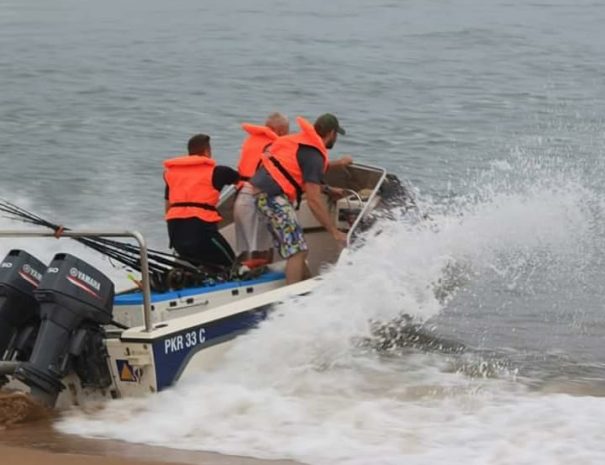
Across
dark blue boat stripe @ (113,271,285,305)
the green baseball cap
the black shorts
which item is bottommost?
dark blue boat stripe @ (113,271,285,305)

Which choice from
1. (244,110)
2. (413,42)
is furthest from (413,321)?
(413,42)

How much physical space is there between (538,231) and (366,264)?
3028 mm

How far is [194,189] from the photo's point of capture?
24.9ft

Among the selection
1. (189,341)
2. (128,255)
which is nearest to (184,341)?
(189,341)

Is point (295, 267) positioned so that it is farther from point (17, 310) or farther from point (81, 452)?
point (81, 452)

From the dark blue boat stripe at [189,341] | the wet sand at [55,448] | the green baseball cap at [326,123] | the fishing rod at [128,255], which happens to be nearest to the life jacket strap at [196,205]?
the fishing rod at [128,255]

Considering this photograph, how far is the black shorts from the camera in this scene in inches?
301

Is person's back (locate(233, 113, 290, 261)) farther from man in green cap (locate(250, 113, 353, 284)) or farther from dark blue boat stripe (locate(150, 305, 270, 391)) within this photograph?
dark blue boat stripe (locate(150, 305, 270, 391))

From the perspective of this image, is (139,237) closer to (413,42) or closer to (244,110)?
(244,110)

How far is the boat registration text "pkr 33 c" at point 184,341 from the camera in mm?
6601

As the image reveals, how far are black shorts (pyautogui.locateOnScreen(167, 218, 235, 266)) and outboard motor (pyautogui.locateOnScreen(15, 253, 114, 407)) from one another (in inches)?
42.1

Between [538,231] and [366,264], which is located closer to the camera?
[366,264]

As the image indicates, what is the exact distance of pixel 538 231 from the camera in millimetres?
10438

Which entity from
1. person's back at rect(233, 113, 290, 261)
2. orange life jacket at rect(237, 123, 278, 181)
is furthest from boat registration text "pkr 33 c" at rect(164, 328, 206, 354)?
orange life jacket at rect(237, 123, 278, 181)
